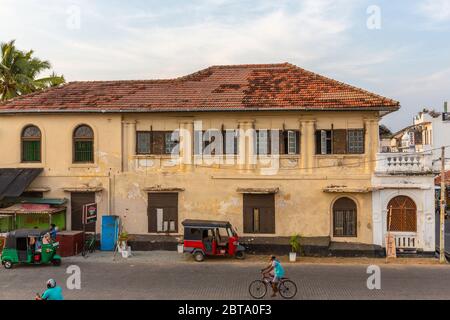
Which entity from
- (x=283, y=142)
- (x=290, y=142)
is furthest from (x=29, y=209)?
(x=290, y=142)

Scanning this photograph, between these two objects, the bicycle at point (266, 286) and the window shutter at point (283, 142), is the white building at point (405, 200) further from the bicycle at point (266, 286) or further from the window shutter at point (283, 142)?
the bicycle at point (266, 286)

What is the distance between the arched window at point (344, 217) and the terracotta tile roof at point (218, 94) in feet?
14.7

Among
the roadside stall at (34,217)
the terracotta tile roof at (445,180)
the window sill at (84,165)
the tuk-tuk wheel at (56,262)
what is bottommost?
the tuk-tuk wheel at (56,262)

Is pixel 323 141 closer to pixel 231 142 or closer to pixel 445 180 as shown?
pixel 231 142

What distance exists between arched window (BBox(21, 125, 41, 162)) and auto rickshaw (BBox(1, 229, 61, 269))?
18.7 ft

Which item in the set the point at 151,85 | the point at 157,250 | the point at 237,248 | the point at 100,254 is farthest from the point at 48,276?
the point at 151,85

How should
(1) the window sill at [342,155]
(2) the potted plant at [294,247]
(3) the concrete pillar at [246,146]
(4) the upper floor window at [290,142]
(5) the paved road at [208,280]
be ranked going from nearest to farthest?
(5) the paved road at [208,280] < (2) the potted plant at [294,247] < (1) the window sill at [342,155] < (4) the upper floor window at [290,142] < (3) the concrete pillar at [246,146]

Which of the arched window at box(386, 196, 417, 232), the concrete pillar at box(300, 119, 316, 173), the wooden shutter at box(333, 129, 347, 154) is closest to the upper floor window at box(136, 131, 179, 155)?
the concrete pillar at box(300, 119, 316, 173)

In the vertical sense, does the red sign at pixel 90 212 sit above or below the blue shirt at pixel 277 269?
above

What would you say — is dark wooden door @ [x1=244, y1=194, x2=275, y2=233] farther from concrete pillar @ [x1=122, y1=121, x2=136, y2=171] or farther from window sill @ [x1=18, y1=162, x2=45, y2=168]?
window sill @ [x1=18, y1=162, x2=45, y2=168]

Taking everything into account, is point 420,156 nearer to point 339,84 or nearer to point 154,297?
point 339,84

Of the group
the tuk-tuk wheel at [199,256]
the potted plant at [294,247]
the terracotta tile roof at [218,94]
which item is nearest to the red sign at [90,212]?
the terracotta tile roof at [218,94]

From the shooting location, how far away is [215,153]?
2378 cm

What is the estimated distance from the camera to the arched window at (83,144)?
2452 cm
